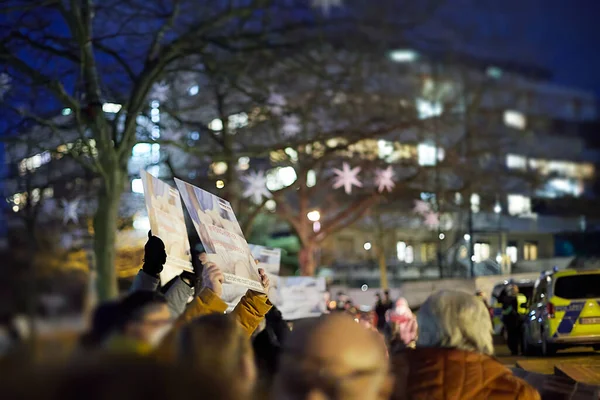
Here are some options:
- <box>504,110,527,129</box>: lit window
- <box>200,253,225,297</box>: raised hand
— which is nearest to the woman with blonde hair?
<box>200,253,225,297</box>: raised hand

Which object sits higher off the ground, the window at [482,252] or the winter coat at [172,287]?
the winter coat at [172,287]

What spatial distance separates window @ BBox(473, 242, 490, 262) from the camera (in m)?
53.5

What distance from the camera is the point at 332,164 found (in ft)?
117

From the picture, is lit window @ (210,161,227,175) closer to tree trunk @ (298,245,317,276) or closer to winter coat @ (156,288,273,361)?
tree trunk @ (298,245,317,276)

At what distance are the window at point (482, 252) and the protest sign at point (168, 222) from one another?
48534mm

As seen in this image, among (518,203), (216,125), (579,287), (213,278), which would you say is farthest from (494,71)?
(213,278)

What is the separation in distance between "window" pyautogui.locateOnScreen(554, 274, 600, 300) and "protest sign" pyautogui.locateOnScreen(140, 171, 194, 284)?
13.8 m

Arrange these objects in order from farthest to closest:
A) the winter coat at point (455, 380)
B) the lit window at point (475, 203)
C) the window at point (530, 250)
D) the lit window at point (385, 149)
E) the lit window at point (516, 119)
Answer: the lit window at point (516, 119) < the window at point (530, 250) < the lit window at point (475, 203) < the lit window at point (385, 149) < the winter coat at point (455, 380)

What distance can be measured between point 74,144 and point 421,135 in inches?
702

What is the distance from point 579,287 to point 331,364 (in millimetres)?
16566

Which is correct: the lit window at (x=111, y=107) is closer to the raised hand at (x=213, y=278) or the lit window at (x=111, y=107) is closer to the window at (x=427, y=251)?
the raised hand at (x=213, y=278)

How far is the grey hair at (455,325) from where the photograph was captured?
4.10m

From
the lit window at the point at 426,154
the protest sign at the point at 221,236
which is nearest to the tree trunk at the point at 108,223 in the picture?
the protest sign at the point at 221,236

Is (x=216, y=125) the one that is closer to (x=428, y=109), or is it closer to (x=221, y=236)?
(x=428, y=109)
